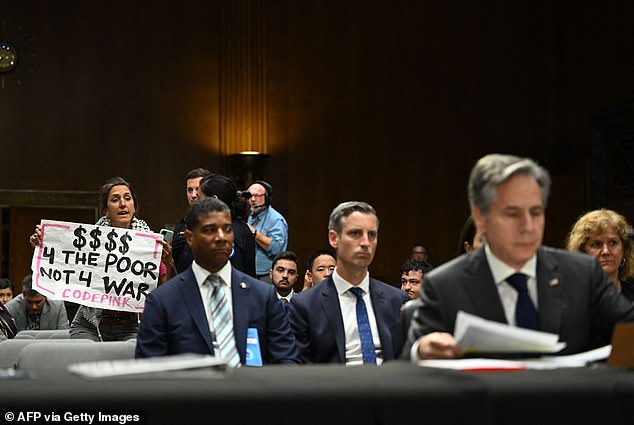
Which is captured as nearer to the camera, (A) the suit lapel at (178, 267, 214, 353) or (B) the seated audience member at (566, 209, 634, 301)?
(A) the suit lapel at (178, 267, 214, 353)

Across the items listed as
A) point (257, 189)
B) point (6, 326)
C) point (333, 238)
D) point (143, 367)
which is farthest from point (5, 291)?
point (143, 367)

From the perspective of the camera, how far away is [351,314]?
4.10 meters

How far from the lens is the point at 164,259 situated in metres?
5.12

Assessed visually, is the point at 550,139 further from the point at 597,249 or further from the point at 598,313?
the point at 598,313

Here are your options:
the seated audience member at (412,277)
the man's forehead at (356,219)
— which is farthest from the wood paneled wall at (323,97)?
the man's forehead at (356,219)

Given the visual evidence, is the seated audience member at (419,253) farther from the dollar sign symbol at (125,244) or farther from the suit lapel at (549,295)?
the suit lapel at (549,295)

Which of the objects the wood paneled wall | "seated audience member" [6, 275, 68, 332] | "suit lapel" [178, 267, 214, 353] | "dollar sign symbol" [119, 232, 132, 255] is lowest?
"seated audience member" [6, 275, 68, 332]

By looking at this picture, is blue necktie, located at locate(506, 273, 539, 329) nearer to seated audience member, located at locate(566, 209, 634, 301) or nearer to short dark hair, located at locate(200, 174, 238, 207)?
seated audience member, located at locate(566, 209, 634, 301)

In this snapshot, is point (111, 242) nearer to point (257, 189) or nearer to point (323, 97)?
point (257, 189)

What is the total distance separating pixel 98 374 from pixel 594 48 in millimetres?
9754

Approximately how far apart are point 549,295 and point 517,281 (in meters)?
0.08

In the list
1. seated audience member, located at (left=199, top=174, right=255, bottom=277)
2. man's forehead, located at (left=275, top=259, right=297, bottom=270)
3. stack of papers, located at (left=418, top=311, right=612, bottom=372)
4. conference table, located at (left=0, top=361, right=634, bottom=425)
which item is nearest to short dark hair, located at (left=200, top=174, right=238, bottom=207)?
seated audience member, located at (left=199, top=174, right=255, bottom=277)

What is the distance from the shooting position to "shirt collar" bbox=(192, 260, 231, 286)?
3762 mm

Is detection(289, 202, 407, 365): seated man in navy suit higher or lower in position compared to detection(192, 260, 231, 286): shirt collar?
lower
